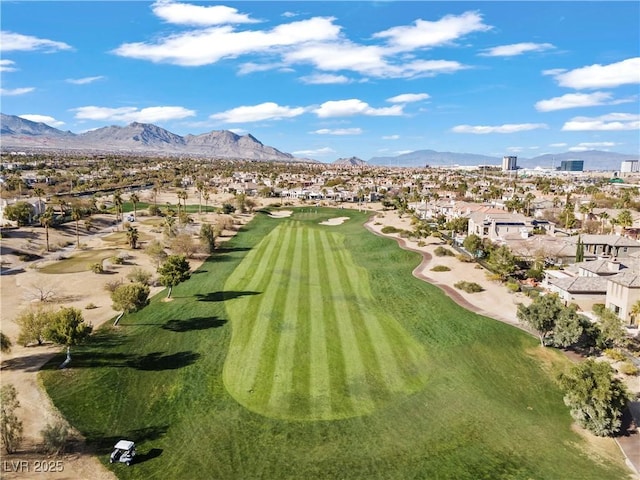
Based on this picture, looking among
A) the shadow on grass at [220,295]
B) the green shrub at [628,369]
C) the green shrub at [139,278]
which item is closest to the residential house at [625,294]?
the green shrub at [628,369]

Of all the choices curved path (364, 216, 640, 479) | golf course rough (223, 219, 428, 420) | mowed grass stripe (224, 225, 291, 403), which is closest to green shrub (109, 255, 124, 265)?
golf course rough (223, 219, 428, 420)

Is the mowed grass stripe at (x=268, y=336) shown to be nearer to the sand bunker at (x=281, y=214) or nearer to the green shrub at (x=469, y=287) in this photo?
the green shrub at (x=469, y=287)

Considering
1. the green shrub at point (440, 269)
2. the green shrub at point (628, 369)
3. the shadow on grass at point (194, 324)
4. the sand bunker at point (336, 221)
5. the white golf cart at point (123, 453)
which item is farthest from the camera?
the sand bunker at point (336, 221)

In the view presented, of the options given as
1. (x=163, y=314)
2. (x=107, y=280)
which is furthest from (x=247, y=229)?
(x=163, y=314)

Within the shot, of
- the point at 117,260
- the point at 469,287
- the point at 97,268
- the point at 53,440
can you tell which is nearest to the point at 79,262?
the point at 117,260

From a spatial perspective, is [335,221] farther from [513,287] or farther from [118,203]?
[513,287]
